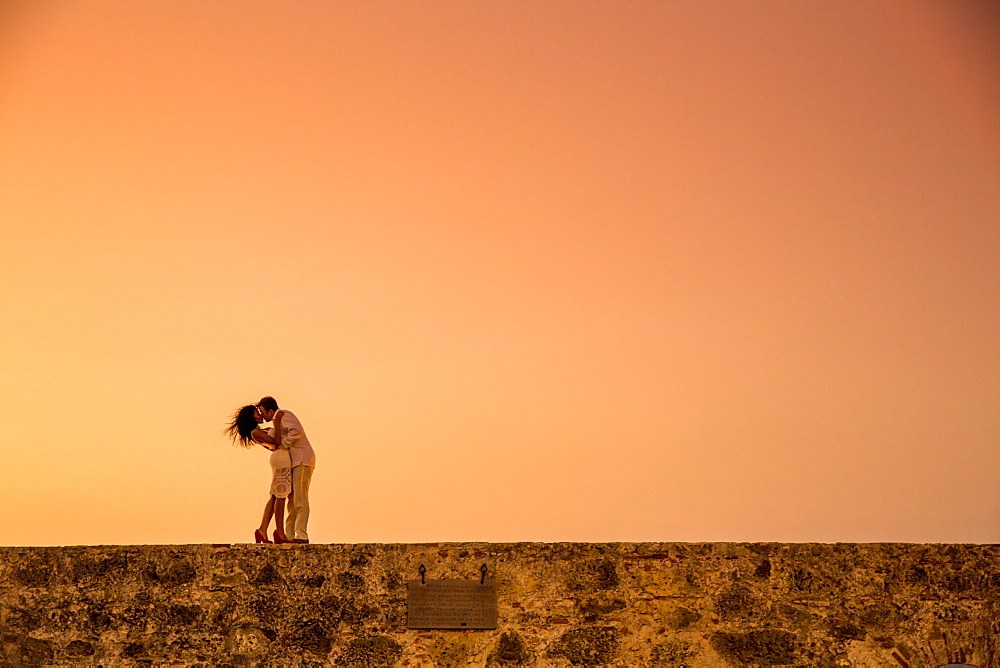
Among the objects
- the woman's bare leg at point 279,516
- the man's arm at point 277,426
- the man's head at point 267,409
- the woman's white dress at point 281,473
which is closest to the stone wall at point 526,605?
the woman's bare leg at point 279,516

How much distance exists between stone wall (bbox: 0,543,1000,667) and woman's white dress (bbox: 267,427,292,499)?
815 mm

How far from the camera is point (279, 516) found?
7.11 metres

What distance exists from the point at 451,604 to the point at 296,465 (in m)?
1.55

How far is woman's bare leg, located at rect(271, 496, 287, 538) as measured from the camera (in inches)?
279

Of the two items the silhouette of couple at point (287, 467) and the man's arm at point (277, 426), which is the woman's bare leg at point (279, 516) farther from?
the man's arm at point (277, 426)

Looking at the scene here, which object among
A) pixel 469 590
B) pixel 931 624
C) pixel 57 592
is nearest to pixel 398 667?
pixel 469 590

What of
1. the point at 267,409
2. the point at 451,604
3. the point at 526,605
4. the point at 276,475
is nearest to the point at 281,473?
the point at 276,475

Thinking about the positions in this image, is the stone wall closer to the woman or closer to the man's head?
the woman

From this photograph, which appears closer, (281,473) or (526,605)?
(526,605)

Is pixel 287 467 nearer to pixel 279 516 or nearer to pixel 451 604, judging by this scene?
pixel 279 516

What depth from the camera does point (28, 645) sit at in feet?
20.5

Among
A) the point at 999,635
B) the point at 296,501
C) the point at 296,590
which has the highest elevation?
the point at 296,501

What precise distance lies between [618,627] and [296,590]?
1809 mm

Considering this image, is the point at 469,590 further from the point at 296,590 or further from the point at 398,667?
the point at 296,590
